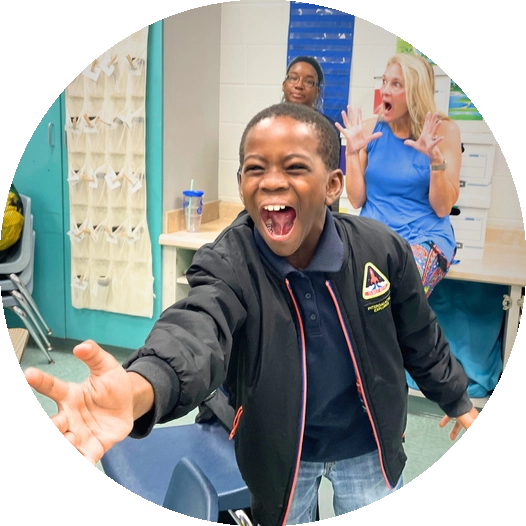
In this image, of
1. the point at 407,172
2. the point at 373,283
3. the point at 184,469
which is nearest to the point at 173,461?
the point at 184,469

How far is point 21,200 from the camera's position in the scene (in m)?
1.12

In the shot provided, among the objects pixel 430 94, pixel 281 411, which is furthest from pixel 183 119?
pixel 281 411

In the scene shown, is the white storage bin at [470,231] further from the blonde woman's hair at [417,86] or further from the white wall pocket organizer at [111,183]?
the white wall pocket organizer at [111,183]

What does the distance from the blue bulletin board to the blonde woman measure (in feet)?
0.12

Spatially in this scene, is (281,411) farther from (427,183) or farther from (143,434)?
(427,183)

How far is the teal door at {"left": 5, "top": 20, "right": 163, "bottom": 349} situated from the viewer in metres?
1.13

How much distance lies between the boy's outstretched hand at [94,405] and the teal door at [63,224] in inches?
27.0

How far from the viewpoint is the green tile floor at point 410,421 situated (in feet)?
3.38

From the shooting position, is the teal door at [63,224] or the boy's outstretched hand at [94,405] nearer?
the boy's outstretched hand at [94,405]

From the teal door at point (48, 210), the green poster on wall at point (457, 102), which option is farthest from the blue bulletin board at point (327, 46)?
the teal door at point (48, 210)

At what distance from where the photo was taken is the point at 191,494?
1062mm

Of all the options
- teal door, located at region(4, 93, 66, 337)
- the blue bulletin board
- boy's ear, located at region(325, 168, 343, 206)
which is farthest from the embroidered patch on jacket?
teal door, located at region(4, 93, 66, 337)

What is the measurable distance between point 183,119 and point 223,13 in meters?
0.23

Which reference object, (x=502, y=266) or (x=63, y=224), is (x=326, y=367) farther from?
(x=63, y=224)
